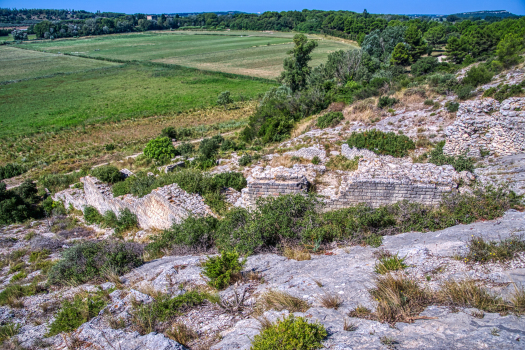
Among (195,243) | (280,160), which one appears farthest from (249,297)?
(280,160)

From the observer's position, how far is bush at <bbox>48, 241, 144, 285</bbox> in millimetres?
6910

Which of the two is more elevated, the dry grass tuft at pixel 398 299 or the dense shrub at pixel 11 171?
the dry grass tuft at pixel 398 299

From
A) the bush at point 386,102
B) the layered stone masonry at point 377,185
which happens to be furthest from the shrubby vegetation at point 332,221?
the bush at point 386,102

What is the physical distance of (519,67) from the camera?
18.3m

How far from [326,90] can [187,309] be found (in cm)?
2435

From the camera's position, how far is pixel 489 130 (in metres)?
10.8

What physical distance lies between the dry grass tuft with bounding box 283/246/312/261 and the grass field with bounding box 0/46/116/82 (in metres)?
78.9

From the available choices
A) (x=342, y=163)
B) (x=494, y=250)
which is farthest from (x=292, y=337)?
(x=342, y=163)

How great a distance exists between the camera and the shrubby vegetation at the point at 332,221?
7031mm

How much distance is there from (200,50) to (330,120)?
89972mm

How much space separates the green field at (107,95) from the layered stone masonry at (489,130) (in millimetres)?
34985

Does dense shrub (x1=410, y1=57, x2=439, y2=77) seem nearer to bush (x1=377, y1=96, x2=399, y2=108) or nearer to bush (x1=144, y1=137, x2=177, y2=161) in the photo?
bush (x1=377, y1=96, x2=399, y2=108)

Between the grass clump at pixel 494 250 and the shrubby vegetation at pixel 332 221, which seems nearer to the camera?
the grass clump at pixel 494 250

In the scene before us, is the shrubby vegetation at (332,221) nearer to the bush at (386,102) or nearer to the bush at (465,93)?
the bush at (465,93)
